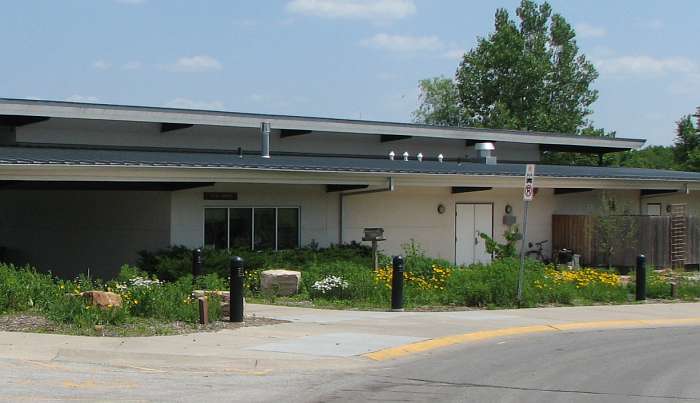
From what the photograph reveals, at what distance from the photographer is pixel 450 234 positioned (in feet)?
88.4

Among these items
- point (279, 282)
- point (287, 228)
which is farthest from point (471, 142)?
point (279, 282)

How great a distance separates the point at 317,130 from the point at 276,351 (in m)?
18.6

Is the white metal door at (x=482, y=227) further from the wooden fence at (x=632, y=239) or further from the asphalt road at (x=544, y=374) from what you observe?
the asphalt road at (x=544, y=374)

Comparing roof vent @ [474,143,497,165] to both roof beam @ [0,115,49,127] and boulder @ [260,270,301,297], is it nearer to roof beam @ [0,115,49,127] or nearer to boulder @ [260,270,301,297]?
boulder @ [260,270,301,297]

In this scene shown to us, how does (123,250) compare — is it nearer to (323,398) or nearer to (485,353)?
(485,353)

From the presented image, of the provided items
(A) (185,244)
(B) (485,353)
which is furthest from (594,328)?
(A) (185,244)

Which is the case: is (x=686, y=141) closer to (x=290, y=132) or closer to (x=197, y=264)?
(x=290, y=132)

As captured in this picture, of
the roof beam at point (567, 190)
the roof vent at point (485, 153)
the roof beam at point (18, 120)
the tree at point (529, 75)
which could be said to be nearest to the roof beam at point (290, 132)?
the roof vent at point (485, 153)

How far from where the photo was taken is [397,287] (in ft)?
55.2

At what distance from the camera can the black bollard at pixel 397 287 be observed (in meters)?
16.8

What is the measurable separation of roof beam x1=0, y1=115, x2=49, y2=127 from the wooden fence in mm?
15980

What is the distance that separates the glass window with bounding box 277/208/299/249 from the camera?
24031mm

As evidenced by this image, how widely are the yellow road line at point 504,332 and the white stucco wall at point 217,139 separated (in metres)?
15.7

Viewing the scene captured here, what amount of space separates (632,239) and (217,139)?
518 inches
